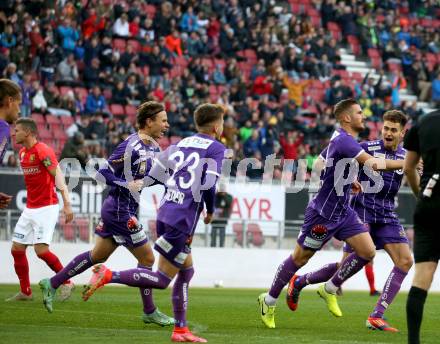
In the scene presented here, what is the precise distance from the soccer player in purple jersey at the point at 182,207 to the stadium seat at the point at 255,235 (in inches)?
442

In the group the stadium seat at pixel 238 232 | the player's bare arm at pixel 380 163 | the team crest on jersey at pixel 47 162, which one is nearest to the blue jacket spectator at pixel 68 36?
the stadium seat at pixel 238 232

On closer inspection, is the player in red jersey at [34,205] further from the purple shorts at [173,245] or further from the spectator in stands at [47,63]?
the spectator in stands at [47,63]

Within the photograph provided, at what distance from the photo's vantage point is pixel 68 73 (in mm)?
24812

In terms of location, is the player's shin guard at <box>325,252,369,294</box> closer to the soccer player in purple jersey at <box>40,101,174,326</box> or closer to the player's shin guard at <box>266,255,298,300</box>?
the player's shin guard at <box>266,255,298,300</box>

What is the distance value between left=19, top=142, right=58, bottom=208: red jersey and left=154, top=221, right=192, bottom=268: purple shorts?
14.1ft

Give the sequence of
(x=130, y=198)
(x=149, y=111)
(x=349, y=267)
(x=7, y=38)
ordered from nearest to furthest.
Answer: (x=149, y=111) < (x=130, y=198) < (x=349, y=267) < (x=7, y=38)

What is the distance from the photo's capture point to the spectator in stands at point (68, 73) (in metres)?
24.7

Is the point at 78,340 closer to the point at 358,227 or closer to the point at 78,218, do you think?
the point at 358,227

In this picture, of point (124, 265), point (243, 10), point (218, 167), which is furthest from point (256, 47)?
point (218, 167)

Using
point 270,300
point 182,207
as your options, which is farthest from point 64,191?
point 182,207

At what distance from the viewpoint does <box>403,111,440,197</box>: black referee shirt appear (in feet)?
26.5

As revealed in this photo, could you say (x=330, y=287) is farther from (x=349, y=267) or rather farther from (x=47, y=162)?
(x=47, y=162)

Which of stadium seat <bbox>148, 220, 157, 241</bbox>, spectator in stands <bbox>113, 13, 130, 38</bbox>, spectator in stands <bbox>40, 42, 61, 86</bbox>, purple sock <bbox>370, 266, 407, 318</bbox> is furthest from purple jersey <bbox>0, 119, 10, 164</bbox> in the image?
spectator in stands <bbox>113, 13, 130, 38</bbox>

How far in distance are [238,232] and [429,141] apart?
42.5ft
